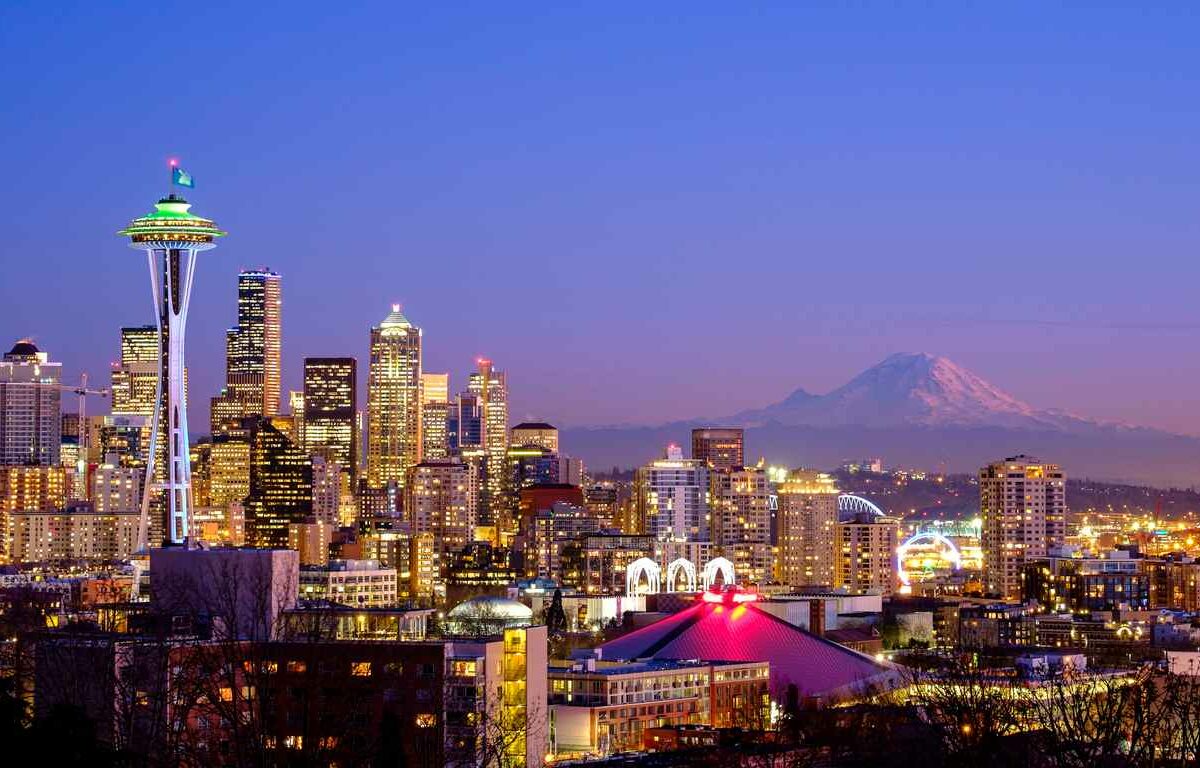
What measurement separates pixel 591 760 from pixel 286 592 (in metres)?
10.1

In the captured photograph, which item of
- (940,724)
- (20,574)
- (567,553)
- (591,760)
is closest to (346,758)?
(940,724)

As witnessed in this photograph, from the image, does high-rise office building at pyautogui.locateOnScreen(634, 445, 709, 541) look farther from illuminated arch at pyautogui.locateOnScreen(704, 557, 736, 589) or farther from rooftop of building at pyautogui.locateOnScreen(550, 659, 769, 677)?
rooftop of building at pyautogui.locateOnScreen(550, 659, 769, 677)

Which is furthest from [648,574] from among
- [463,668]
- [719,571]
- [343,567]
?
[463,668]

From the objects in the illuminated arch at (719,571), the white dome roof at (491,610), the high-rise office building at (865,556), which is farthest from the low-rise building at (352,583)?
the white dome roof at (491,610)

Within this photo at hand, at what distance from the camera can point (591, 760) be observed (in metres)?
72.7

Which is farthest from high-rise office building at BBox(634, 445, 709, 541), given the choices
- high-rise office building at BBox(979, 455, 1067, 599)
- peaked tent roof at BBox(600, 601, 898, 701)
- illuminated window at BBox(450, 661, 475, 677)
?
illuminated window at BBox(450, 661, 475, 677)

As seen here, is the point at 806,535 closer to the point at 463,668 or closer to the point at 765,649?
the point at 765,649

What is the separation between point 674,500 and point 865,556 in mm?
18101

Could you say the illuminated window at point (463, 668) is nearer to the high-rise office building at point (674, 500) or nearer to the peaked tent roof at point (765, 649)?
the peaked tent roof at point (765, 649)

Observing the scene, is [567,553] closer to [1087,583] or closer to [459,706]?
[1087,583]

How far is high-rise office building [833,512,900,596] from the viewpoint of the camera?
17962 cm

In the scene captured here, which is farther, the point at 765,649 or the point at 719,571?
the point at 719,571

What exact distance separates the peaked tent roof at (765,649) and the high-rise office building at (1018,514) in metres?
69.1

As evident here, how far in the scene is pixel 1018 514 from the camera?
17425 cm
